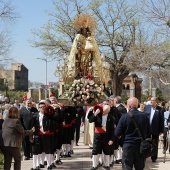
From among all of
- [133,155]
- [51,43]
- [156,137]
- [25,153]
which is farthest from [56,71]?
[51,43]

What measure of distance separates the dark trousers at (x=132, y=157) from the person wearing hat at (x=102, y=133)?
2.93 m

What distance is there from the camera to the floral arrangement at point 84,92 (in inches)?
530

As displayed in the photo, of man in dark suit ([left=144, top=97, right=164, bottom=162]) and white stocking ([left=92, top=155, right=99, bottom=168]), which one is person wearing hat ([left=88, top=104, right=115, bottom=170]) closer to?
white stocking ([left=92, top=155, right=99, bottom=168])

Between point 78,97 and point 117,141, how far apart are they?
5.97ft

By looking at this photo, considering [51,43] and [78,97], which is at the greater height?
[51,43]

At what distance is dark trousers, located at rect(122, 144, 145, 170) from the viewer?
8.88m

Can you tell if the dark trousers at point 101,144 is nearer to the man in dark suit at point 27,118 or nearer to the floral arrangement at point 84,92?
the floral arrangement at point 84,92

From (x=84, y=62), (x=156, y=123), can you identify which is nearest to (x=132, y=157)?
(x=156, y=123)

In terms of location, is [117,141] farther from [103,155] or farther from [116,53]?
[116,53]

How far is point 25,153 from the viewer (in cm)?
1439

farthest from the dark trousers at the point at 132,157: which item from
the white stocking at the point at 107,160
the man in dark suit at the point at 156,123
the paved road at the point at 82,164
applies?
the man in dark suit at the point at 156,123

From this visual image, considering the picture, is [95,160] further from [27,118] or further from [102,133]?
[27,118]

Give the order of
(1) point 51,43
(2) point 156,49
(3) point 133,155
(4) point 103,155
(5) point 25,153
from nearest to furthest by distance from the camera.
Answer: (3) point 133,155 < (4) point 103,155 < (5) point 25,153 < (2) point 156,49 < (1) point 51,43

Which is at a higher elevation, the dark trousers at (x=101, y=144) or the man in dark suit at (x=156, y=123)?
the man in dark suit at (x=156, y=123)
